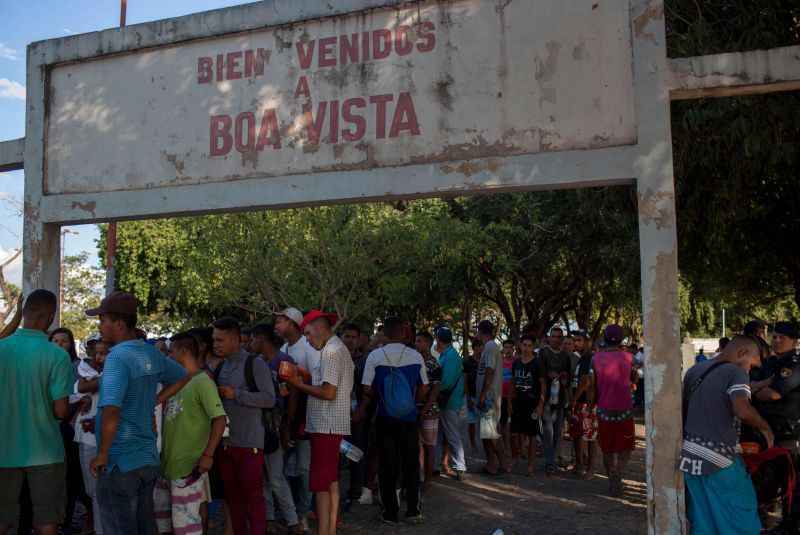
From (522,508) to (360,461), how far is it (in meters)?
1.79

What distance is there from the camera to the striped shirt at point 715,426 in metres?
5.40

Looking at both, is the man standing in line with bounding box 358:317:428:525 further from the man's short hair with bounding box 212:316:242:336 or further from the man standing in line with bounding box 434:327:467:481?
the man standing in line with bounding box 434:327:467:481

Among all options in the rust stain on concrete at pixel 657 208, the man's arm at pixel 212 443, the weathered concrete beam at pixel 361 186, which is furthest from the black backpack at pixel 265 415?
the rust stain on concrete at pixel 657 208

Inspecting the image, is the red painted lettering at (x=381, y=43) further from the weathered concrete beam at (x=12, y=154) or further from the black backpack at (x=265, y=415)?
the weathered concrete beam at (x=12, y=154)

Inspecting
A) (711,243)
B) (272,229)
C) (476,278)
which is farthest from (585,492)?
(476,278)

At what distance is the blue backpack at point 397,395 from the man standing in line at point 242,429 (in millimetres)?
1664

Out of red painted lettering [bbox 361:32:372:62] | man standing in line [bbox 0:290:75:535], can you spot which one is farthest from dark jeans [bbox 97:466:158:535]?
red painted lettering [bbox 361:32:372:62]

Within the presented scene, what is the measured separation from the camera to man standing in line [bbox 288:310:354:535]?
247 inches

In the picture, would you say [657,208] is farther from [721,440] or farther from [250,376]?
[250,376]

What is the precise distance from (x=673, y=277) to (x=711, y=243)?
5.45m

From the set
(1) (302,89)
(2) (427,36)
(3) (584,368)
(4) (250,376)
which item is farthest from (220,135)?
(3) (584,368)

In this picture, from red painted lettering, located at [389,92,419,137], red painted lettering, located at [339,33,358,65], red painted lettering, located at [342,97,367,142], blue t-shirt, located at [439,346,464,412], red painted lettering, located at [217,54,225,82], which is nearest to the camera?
red painted lettering, located at [389,92,419,137]

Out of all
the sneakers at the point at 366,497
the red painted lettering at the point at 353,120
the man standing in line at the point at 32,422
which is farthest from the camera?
the sneakers at the point at 366,497

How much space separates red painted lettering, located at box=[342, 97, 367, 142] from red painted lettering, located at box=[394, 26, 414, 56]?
0.51 meters
